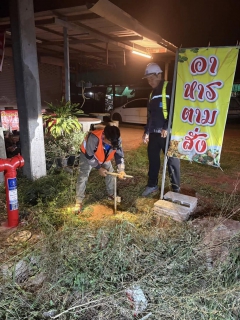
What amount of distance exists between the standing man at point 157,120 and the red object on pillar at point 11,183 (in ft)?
7.19

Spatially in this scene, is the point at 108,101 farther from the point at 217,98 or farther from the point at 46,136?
the point at 217,98

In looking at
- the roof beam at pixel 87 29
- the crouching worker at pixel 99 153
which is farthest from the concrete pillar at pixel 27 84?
the crouching worker at pixel 99 153

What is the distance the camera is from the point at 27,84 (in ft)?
15.2

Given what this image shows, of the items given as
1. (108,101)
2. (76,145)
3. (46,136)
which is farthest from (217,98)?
(108,101)

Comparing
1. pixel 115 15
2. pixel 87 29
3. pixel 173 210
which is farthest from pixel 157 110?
pixel 87 29

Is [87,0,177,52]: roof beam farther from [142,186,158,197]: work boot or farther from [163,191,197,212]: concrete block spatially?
[163,191,197,212]: concrete block

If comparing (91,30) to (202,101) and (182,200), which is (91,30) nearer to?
(202,101)

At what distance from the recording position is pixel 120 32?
7.26 m

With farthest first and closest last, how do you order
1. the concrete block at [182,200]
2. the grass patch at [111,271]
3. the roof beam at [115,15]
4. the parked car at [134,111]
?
1. the parked car at [134,111]
2. the roof beam at [115,15]
3. the concrete block at [182,200]
4. the grass patch at [111,271]

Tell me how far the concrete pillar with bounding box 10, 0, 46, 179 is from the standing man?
2.24 metres

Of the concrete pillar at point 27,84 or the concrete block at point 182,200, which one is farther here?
the concrete pillar at point 27,84

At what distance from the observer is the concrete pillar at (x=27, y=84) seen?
4387mm

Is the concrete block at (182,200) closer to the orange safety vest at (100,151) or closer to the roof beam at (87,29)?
the orange safety vest at (100,151)

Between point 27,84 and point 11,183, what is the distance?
237cm
